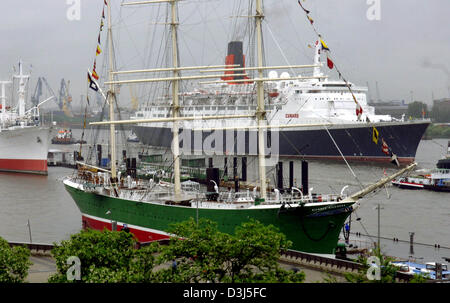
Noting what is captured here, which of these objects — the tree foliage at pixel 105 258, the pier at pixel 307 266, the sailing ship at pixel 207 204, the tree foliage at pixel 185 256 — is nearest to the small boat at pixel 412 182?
the sailing ship at pixel 207 204

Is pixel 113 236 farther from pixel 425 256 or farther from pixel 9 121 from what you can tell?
pixel 9 121

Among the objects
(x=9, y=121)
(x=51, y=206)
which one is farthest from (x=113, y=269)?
(x=9, y=121)

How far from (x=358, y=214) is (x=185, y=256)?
19744 mm

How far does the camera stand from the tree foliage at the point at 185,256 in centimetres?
1445

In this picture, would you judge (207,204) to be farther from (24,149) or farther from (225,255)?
(24,149)

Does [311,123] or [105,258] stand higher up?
[311,123]

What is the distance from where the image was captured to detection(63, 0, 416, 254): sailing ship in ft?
75.0

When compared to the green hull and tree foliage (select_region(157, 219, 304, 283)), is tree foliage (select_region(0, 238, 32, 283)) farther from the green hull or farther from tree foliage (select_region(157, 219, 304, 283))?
A: the green hull

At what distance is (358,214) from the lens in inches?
1329

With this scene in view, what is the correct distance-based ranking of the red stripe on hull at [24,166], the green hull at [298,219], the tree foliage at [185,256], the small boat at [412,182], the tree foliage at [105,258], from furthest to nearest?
the red stripe on hull at [24,166] < the small boat at [412,182] < the green hull at [298,219] < the tree foliage at [185,256] < the tree foliage at [105,258]

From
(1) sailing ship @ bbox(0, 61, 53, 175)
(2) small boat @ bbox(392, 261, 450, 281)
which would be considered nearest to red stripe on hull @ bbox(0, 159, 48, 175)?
(1) sailing ship @ bbox(0, 61, 53, 175)

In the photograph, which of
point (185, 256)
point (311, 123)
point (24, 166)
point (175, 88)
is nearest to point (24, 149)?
point (24, 166)

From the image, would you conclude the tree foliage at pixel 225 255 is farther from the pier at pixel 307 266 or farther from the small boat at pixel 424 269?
the small boat at pixel 424 269

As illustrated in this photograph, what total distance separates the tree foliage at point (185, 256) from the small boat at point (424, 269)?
5.25 meters
